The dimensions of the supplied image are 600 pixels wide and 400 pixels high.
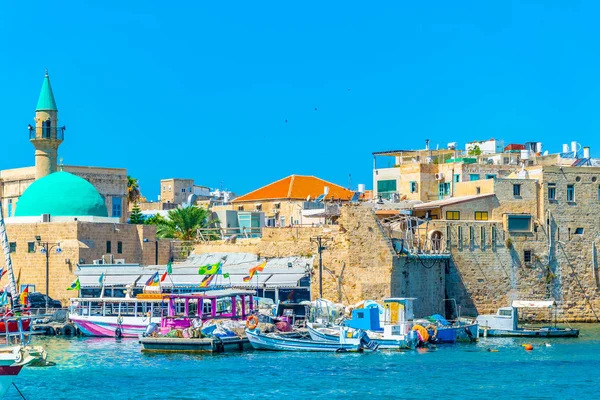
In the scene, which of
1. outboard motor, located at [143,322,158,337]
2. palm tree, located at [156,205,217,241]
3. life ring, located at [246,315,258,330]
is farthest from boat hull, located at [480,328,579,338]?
palm tree, located at [156,205,217,241]

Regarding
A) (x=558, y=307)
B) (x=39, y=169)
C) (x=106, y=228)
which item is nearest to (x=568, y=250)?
(x=558, y=307)

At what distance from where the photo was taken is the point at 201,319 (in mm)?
46438

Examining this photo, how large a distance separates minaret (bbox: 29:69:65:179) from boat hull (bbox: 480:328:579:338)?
92.7 feet

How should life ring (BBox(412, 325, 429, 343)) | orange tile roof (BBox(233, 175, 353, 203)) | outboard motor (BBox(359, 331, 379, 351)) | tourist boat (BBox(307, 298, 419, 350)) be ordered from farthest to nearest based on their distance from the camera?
orange tile roof (BBox(233, 175, 353, 203)) → life ring (BBox(412, 325, 429, 343)) → tourist boat (BBox(307, 298, 419, 350)) → outboard motor (BBox(359, 331, 379, 351))

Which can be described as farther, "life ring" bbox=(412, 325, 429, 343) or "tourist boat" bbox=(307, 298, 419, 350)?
"life ring" bbox=(412, 325, 429, 343)

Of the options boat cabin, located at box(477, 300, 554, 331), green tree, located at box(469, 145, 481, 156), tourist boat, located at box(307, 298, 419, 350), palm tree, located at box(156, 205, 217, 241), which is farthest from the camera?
green tree, located at box(469, 145, 481, 156)

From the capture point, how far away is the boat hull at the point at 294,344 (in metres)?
43.6

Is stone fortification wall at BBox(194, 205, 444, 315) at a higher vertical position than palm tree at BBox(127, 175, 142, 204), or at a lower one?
lower

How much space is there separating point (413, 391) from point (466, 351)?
9272mm

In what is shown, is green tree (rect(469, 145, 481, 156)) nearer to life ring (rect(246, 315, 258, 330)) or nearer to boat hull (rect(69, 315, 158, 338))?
boat hull (rect(69, 315, 158, 338))

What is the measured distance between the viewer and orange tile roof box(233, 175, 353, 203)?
7575 centimetres

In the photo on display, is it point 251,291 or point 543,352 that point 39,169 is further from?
point 543,352

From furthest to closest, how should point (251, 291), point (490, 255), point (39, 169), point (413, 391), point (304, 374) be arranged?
point (39, 169) → point (490, 255) → point (251, 291) → point (304, 374) → point (413, 391)

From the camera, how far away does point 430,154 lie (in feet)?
232
